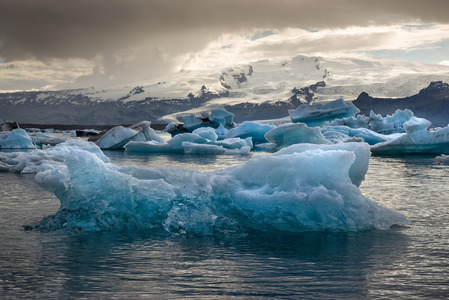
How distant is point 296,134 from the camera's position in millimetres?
22609

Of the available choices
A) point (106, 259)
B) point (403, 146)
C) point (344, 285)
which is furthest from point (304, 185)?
point (403, 146)

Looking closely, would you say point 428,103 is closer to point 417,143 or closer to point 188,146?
point 417,143

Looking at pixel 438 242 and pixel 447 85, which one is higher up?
pixel 447 85

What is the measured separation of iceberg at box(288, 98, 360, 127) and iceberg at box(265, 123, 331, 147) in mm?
10644

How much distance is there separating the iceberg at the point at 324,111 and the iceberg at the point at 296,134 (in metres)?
10.6

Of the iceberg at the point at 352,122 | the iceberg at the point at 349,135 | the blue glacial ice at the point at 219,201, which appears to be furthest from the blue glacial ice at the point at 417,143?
the blue glacial ice at the point at 219,201

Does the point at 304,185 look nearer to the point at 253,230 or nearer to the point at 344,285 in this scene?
the point at 253,230

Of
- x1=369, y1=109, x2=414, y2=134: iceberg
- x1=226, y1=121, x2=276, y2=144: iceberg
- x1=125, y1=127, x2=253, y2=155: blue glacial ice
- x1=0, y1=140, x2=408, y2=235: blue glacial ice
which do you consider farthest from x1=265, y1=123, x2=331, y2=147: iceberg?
x1=0, y1=140, x2=408, y2=235: blue glacial ice

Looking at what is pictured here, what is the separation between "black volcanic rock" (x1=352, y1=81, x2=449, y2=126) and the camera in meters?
91.0

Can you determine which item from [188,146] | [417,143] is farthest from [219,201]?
[188,146]

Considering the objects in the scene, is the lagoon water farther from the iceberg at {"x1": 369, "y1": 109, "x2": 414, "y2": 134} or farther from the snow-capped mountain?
the snow-capped mountain

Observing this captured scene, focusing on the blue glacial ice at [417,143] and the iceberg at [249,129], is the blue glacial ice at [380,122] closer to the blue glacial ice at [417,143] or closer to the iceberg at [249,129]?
the iceberg at [249,129]

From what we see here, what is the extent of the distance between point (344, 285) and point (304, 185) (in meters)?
2.21

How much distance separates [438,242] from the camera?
17.1 feet
